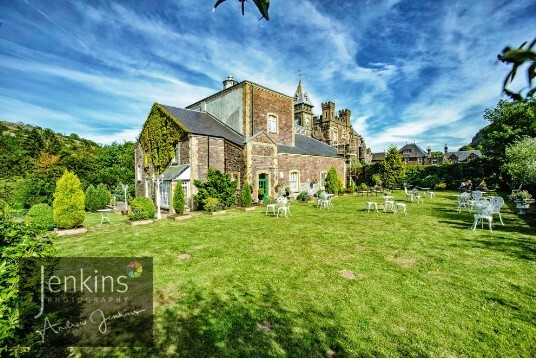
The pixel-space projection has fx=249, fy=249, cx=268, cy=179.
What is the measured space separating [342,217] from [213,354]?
33.8 ft

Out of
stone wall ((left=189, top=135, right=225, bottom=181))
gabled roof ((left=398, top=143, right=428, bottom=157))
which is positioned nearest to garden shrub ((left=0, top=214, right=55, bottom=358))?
stone wall ((left=189, top=135, right=225, bottom=181))

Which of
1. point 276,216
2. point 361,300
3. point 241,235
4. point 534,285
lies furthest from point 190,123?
point 534,285

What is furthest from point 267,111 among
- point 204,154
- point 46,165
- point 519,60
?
point 519,60

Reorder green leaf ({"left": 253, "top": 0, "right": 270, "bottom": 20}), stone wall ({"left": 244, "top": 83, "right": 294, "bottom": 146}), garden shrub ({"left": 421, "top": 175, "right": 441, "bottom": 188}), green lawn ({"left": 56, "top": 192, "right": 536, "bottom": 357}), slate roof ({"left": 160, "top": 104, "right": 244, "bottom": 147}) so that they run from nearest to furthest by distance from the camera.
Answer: green leaf ({"left": 253, "top": 0, "right": 270, "bottom": 20}), green lawn ({"left": 56, "top": 192, "right": 536, "bottom": 357}), slate roof ({"left": 160, "top": 104, "right": 244, "bottom": 147}), stone wall ({"left": 244, "top": 83, "right": 294, "bottom": 146}), garden shrub ({"left": 421, "top": 175, "right": 441, "bottom": 188})

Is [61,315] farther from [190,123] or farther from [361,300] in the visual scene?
[190,123]

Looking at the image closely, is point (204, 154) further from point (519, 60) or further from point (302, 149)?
point (519, 60)

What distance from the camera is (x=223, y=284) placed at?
537 centimetres

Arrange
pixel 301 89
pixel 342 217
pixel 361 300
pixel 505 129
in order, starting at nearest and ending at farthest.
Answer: pixel 361 300
pixel 342 217
pixel 505 129
pixel 301 89

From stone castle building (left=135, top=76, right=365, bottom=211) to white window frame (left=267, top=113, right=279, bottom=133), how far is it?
0.29 feet

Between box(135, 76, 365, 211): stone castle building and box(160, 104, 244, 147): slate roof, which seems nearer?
box(135, 76, 365, 211): stone castle building

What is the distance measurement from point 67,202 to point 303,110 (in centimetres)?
4050

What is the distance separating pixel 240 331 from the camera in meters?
3.83

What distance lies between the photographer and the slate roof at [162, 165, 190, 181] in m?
16.1

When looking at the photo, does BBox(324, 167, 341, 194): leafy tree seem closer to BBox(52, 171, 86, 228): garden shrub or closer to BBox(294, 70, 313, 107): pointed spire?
BBox(52, 171, 86, 228): garden shrub
